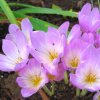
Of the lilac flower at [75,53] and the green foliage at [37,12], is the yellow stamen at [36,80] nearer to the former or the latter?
the lilac flower at [75,53]

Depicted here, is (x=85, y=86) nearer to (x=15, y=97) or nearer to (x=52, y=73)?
(x=52, y=73)

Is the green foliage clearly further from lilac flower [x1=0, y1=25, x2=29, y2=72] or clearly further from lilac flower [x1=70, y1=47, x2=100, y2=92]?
lilac flower [x1=70, y1=47, x2=100, y2=92]

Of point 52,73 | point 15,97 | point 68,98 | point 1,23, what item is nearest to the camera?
point 52,73

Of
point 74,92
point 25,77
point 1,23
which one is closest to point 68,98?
point 74,92

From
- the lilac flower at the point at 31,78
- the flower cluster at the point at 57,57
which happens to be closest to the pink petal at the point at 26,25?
the flower cluster at the point at 57,57

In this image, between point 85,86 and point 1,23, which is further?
point 1,23
